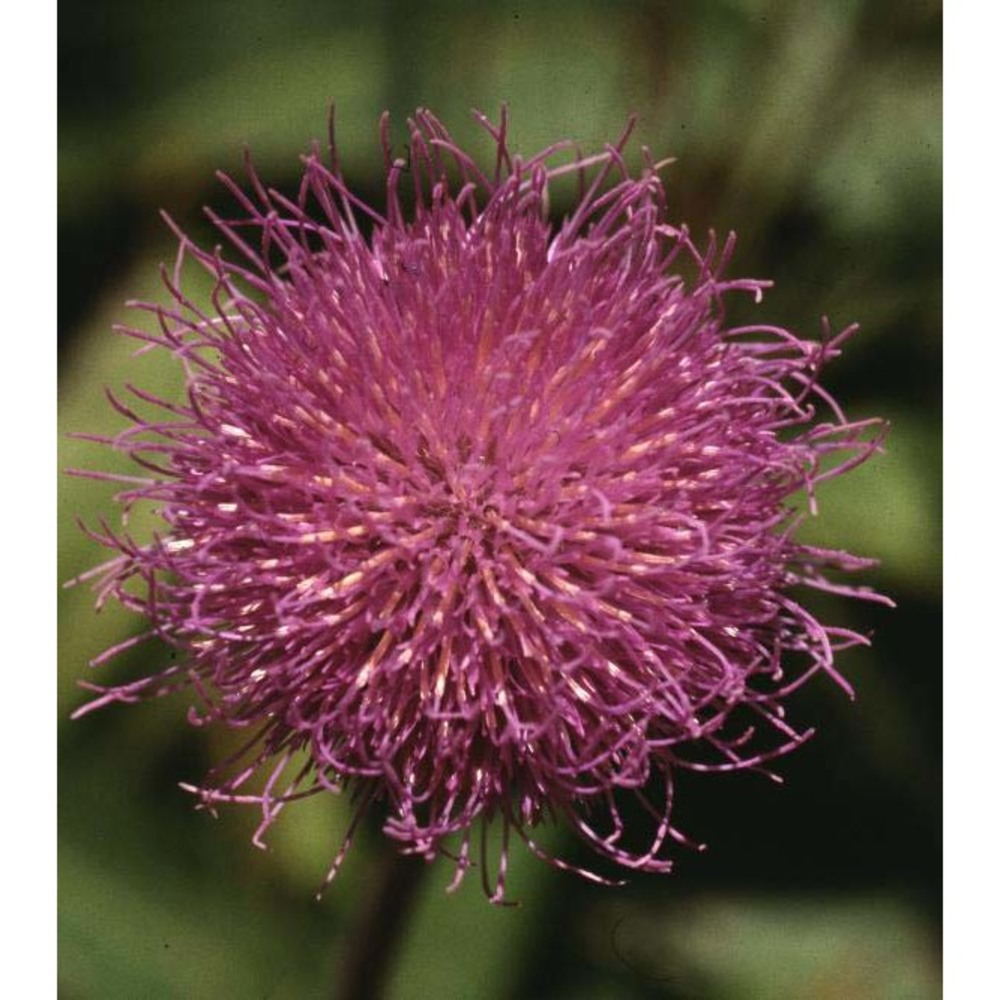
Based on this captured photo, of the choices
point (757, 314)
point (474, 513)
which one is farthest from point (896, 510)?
point (474, 513)

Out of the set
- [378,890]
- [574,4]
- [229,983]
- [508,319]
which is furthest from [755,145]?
[229,983]

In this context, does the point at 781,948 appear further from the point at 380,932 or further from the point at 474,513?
the point at 474,513

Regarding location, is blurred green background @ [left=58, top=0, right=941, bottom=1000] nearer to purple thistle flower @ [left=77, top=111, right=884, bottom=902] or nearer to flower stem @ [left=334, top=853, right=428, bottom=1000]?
flower stem @ [left=334, top=853, right=428, bottom=1000]

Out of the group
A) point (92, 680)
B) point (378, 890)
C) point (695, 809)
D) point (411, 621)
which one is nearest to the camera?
point (411, 621)

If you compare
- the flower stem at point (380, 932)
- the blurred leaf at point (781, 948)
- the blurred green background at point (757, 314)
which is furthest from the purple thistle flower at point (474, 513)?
the blurred leaf at point (781, 948)

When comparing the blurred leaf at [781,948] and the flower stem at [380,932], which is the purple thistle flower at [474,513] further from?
the blurred leaf at [781,948]

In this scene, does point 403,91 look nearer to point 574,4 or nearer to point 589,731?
point 574,4
